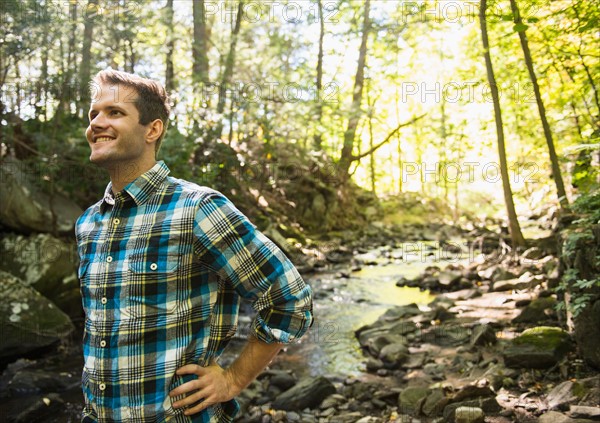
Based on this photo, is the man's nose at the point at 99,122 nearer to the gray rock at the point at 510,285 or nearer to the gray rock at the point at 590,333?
the gray rock at the point at 590,333

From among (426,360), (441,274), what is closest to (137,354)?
(426,360)

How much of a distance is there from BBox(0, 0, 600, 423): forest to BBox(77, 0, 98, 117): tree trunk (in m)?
0.05

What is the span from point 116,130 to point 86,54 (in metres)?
9.86

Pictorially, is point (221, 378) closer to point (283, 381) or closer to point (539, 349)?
point (283, 381)

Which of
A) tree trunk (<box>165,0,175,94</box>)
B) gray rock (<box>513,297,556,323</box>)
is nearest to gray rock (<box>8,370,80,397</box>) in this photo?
gray rock (<box>513,297,556,323</box>)

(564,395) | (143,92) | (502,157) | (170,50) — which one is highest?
(170,50)

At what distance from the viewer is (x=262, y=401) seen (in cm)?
551

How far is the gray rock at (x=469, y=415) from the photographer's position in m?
4.10

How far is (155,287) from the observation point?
5.56 ft

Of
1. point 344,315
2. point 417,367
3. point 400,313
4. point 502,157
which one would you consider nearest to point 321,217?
point 502,157

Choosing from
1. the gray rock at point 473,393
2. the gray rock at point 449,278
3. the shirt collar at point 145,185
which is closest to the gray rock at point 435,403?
the gray rock at point 473,393

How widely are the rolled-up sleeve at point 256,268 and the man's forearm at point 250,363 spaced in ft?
0.20

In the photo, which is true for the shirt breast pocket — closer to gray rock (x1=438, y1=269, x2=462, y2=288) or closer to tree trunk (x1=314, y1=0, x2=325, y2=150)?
gray rock (x1=438, y1=269, x2=462, y2=288)

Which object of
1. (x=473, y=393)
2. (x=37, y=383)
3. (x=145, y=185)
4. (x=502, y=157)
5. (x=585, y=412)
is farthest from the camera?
(x=502, y=157)
